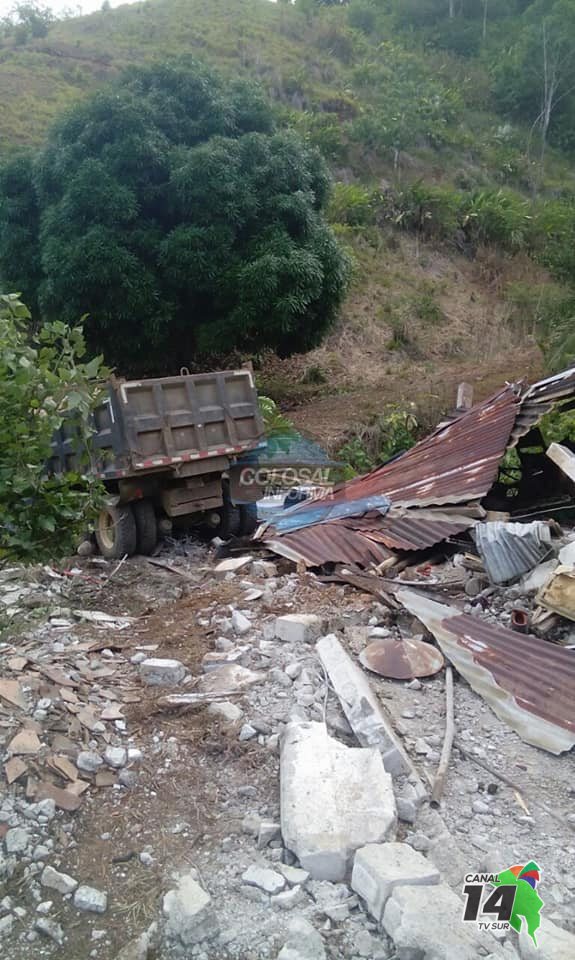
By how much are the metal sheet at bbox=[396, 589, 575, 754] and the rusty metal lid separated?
0.37ft

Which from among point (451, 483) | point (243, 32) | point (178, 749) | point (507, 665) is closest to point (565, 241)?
point (451, 483)

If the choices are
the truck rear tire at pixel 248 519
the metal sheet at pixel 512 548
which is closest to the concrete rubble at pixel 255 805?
the metal sheet at pixel 512 548

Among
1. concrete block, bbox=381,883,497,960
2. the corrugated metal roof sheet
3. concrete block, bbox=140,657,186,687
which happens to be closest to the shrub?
the corrugated metal roof sheet

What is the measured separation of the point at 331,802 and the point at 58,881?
1.13 meters

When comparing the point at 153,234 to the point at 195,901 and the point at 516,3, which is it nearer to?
the point at 195,901

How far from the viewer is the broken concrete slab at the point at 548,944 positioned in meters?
2.46

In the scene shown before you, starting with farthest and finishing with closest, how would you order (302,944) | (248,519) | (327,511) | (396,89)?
(396,89), (248,519), (327,511), (302,944)

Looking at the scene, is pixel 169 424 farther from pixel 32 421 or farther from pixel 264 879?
pixel 264 879

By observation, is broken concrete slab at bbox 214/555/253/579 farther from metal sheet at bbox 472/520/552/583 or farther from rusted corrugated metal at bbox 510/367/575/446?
rusted corrugated metal at bbox 510/367/575/446

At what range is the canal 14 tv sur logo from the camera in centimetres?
270

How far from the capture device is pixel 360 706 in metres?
3.95

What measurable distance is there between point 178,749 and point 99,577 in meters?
3.91

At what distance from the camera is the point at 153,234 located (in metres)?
14.0

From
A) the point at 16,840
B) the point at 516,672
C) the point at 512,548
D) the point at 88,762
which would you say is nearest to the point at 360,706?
the point at 516,672
